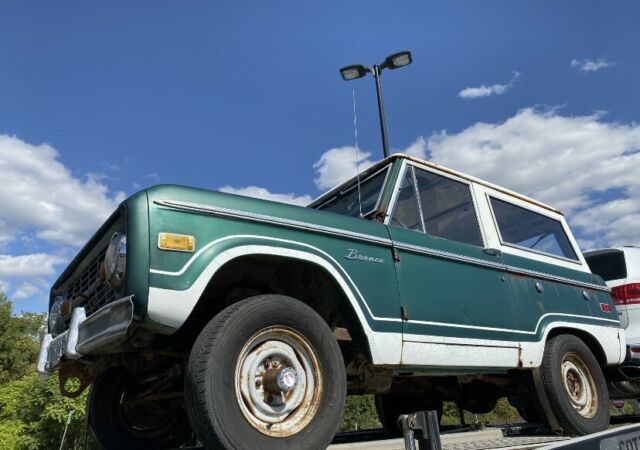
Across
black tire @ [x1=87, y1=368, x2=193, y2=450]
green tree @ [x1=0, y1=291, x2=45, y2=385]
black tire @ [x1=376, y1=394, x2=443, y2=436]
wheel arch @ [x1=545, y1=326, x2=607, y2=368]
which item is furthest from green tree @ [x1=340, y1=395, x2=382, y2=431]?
green tree @ [x1=0, y1=291, x2=45, y2=385]

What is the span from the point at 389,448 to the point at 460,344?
104 centimetres

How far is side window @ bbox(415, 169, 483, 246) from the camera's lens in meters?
4.11

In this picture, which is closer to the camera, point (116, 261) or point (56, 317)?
point (116, 261)

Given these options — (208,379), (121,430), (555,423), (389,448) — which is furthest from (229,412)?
(555,423)

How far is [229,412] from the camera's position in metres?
2.38

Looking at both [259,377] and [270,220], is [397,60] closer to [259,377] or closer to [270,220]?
[270,220]

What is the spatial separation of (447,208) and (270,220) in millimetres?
1897

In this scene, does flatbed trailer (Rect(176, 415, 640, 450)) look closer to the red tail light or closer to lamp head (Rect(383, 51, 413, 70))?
the red tail light

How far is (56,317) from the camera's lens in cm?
364

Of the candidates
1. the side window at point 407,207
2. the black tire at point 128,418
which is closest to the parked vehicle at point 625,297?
the side window at point 407,207

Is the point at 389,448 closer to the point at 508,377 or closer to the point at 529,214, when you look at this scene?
the point at 508,377

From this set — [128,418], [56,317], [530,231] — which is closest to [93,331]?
[56,317]

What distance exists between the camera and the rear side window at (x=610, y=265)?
6418 millimetres

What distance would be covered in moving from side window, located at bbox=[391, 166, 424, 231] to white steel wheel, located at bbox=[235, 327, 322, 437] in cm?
134
